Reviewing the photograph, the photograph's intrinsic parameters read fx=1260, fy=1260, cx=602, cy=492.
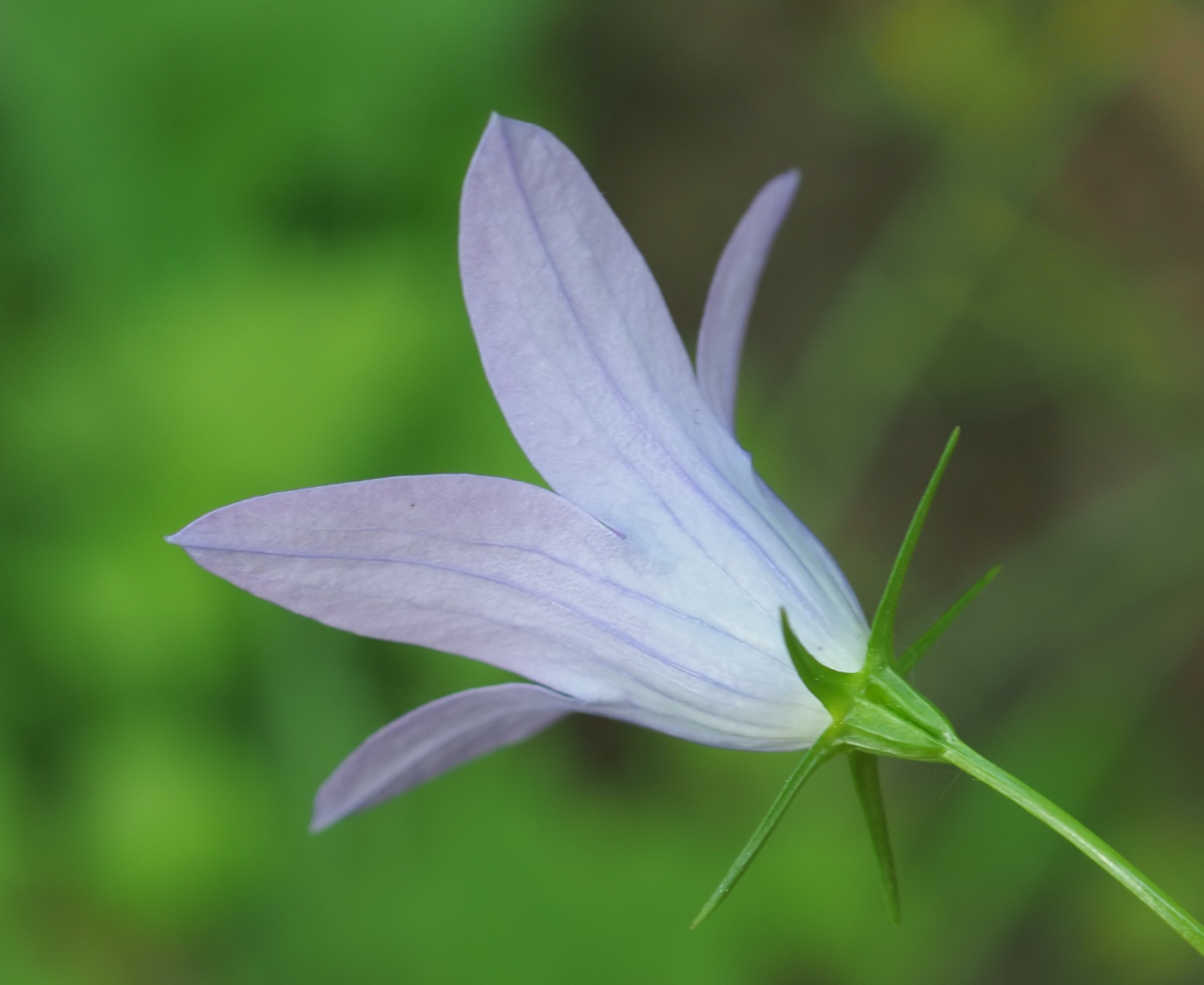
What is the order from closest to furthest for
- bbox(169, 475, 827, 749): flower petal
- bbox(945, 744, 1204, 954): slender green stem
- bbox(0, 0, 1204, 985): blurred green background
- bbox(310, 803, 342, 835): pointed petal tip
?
bbox(945, 744, 1204, 954): slender green stem, bbox(169, 475, 827, 749): flower petal, bbox(310, 803, 342, 835): pointed petal tip, bbox(0, 0, 1204, 985): blurred green background

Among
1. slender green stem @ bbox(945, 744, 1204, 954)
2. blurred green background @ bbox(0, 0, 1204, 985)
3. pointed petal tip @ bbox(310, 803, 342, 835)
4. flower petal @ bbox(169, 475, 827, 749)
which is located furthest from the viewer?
blurred green background @ bbox(0, 0, 1204, 985)

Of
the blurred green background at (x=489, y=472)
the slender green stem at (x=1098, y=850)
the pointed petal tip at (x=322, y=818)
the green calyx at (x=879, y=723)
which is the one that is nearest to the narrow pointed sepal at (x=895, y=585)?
the green calyx at (x=879, y=723)

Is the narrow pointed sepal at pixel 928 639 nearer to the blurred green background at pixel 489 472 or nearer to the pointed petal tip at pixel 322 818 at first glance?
the pointed petal tip at pixel 322 818

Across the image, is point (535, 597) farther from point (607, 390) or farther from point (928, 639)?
point (928, 639)

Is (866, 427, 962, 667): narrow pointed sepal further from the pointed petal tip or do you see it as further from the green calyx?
the pointed petal tip

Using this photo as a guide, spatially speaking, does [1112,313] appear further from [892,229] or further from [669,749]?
[669,749]

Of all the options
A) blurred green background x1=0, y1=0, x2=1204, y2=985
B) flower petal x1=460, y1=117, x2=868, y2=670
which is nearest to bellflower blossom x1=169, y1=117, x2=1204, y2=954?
flower petal x1=460, y1=117, x2=868, y2=670

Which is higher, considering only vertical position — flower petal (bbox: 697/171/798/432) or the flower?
flower petal (bbox: 697/171/798/432)

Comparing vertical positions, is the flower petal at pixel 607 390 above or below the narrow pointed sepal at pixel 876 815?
above
